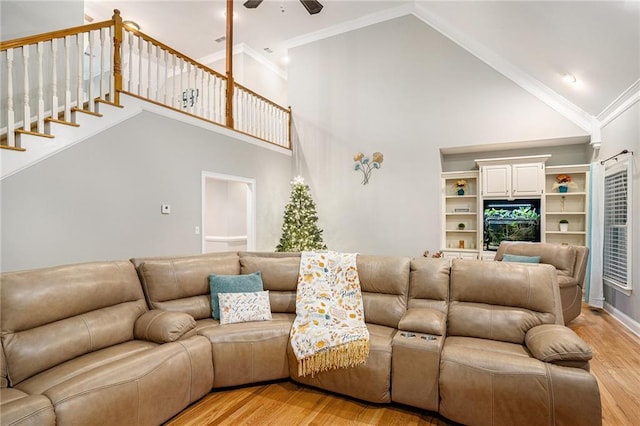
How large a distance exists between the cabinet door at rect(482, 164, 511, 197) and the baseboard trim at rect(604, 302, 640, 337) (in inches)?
85.1

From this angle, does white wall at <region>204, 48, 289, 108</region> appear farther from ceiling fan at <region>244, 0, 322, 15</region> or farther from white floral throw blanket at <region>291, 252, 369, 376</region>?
white floral throw blanket at <region>291, 252, 369, 376</region>

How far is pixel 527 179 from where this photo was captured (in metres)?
5.56

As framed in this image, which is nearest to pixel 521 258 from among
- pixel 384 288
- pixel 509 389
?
pixel 384 288

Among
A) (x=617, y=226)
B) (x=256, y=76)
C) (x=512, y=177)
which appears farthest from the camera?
(x=256, y=76)

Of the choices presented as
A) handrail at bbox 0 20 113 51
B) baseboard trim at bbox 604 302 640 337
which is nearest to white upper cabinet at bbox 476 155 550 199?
baseboard trim at bbox 604 302 640 337

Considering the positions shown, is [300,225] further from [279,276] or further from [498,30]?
[498,30]

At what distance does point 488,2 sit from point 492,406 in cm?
465

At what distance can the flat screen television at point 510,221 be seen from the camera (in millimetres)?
5668

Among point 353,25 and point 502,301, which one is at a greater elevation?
point 353,25

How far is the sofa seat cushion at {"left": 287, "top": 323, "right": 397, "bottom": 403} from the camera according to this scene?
234 cm

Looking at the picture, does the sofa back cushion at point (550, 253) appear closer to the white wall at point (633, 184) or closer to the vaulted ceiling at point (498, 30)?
the white wall at point (633, 184)

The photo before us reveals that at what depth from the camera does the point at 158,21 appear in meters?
6.64

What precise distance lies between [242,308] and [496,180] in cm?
494

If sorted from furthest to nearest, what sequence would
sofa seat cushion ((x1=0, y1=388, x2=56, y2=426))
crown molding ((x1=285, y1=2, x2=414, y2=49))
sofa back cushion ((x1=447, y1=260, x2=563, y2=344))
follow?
crown molding ((x1=285, y1=2, x2=414, y2=49)) → sofa back cushion ((x1=447, y1=260, x2=563, y2=344)) → sofa seat cushion ((x1=0, y1=388, x2=56, y2=426))
